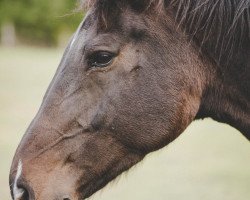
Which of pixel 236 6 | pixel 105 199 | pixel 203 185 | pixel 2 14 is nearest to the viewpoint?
pixel 236 6

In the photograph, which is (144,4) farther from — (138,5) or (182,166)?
(182,166)

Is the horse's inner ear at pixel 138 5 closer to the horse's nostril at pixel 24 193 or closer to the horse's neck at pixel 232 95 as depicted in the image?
the horse's neck at pixel 232 95

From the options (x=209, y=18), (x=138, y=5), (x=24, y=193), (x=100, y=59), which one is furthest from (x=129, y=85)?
(x=24, y=193)

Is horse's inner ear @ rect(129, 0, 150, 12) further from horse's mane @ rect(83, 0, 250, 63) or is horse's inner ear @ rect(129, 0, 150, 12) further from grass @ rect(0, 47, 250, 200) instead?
grass @ rect(0, 47, 250, 200)

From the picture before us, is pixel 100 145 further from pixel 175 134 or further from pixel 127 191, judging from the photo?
pixel 127 191

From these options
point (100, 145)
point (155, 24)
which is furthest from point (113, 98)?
point (155, 24)

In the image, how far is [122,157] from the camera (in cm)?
332

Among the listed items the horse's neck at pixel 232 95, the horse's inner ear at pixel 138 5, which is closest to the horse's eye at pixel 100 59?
the horse's inner ear at pixel 138 5

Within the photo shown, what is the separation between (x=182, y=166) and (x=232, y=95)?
664 centimetres

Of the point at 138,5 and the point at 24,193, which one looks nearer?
the point at 24,193

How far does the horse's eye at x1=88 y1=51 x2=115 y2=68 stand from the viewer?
130 inches

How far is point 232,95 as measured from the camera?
337cm

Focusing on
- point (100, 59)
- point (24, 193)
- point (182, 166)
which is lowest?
point (182, 166)

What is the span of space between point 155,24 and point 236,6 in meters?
0.49
